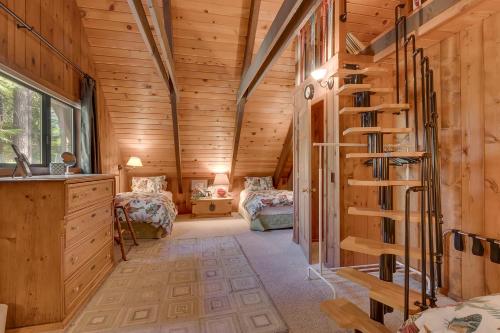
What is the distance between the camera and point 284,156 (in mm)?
5738

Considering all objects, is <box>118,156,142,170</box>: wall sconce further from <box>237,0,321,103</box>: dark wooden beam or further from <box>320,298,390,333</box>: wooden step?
<box>320,298,390,333</box>: wooden step

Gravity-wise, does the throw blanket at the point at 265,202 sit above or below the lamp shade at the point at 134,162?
below

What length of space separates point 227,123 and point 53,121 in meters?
2.72

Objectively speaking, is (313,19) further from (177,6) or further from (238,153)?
(238,153)

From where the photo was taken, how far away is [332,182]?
278 centimetres

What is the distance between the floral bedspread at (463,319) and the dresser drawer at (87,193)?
2.12 meters

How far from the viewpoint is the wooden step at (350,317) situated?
1.58 m

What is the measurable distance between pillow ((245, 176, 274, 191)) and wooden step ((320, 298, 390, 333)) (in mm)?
3964

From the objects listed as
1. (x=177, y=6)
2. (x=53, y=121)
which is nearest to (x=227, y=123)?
(x=177, y=6)

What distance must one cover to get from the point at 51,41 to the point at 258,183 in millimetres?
4281

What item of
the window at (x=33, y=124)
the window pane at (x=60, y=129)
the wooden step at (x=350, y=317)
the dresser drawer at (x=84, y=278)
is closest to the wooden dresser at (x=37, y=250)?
the dresser drawer at (x=84, y=278)

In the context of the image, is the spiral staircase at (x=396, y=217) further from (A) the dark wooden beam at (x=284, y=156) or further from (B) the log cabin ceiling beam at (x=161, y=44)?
(A) the dark wooden beam at (x=284, y=156)

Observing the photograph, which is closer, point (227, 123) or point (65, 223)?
point (65, 223)

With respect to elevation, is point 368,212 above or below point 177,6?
below
